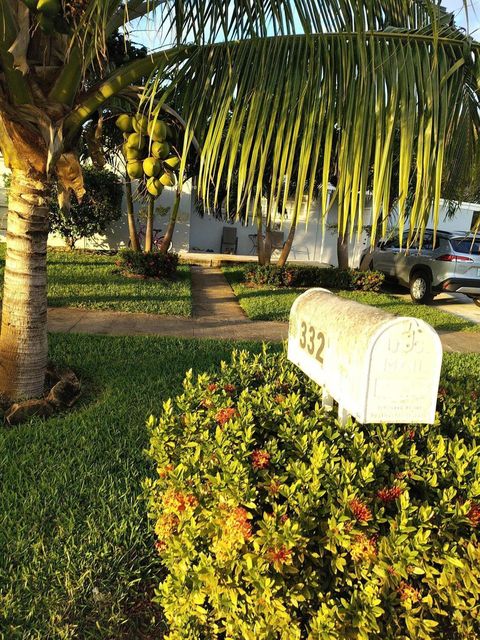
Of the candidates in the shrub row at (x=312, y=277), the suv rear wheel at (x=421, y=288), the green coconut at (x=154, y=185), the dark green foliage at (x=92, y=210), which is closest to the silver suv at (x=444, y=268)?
the suv rear wheel at (x=421, y=288)

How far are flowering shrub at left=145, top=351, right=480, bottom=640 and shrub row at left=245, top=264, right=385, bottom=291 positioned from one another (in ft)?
31.7

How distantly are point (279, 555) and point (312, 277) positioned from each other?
10.9m

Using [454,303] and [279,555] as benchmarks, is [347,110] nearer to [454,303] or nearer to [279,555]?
[279,555]

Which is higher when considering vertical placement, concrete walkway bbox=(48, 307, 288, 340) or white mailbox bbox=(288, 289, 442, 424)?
white mailbox bbox=(288, 289, 442, 424)

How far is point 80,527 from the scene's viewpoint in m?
2.48

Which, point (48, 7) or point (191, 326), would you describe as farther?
point (191, 326)

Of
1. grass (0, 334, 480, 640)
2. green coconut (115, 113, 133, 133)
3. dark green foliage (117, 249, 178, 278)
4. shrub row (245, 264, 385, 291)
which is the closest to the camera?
grass (0, 334, 480, 640)

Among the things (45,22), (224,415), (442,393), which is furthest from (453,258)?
(45,22)

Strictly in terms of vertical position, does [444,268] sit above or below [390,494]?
above

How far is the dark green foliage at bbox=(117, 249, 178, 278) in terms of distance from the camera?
34.6 feet

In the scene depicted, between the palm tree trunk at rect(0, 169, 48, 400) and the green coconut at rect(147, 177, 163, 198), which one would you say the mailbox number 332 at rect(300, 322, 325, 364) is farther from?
A: the palm tree trunk at rect(0, 169, 48, 400)

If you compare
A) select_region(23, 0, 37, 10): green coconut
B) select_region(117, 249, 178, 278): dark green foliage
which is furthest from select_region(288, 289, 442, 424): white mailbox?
select_region(117, 249, 178, 278): dark green foliage

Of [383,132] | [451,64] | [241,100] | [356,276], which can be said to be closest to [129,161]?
[241,100]

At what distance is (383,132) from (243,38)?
36.8 inches
